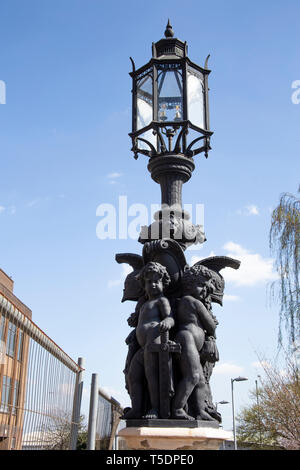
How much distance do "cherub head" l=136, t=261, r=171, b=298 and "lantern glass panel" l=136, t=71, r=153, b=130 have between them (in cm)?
176

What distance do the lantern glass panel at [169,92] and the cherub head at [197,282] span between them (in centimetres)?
176

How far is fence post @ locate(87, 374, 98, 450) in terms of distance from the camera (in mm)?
5257

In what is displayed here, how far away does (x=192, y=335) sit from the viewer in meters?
4.43

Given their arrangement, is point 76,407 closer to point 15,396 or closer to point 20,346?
point 20,346

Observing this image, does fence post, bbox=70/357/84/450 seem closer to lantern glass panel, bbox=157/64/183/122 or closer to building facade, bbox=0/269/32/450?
building facade, bbox=0/269/32/450

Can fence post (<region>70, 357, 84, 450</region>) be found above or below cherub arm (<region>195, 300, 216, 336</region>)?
below

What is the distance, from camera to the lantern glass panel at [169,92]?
17.5 feet

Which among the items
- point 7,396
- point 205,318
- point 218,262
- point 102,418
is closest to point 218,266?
point 218,262

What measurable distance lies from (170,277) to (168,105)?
6.48 feet

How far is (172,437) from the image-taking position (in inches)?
158

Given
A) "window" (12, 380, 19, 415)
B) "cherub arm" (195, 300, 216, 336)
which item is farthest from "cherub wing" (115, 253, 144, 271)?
"window" (12, 380, 19, 415)

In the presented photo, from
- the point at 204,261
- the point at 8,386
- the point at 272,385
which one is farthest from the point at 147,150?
the point at 272,385
